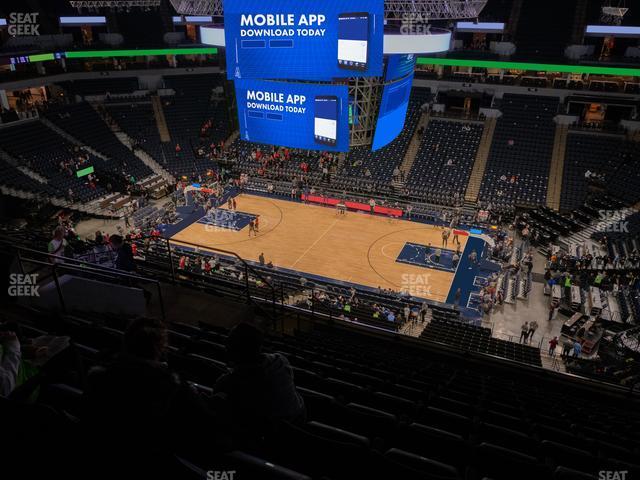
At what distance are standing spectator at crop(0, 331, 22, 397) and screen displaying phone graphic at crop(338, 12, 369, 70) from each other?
12776 millimetres

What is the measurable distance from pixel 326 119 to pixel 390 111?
2964mm

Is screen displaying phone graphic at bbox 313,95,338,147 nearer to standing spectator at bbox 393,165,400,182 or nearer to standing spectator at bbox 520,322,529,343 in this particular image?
standing spectator at bbox 520,322,529,343

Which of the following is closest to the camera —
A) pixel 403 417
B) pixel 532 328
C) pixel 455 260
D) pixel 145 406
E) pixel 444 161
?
pixel 145 406

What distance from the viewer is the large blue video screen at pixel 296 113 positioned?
1593cm

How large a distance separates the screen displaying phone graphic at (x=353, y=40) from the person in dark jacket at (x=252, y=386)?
1254 cm

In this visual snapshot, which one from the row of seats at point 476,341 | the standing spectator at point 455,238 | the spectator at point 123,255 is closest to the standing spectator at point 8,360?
the spectator at point 123,255

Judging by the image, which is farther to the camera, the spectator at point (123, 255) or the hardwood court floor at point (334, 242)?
the hardwood court floor at point (334, 242)

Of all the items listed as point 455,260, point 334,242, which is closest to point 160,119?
point 334,242

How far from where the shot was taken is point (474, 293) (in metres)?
24.3

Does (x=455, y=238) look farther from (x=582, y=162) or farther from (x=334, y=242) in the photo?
(x=582, y=162)

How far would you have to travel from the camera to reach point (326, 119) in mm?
16109

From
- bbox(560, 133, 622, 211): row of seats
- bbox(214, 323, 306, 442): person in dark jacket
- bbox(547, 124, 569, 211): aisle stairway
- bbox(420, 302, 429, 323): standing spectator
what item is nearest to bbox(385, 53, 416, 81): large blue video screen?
bbox(420, 302, 429, 323): standing spectator

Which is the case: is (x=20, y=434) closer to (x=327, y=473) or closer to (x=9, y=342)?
(x=9, y=342)

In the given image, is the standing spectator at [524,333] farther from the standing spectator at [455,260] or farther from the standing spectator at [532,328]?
the standing spectator at [455,260]
